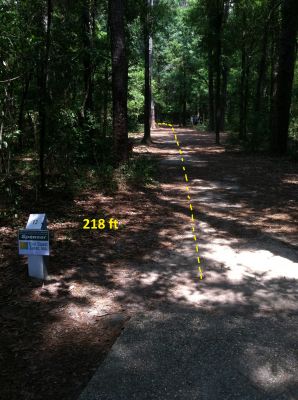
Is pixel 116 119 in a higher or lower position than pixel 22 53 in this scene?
lower

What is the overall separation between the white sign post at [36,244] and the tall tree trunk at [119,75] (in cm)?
719

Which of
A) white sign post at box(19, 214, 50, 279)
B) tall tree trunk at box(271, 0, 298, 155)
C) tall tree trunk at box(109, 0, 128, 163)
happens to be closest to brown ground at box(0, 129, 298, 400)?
white sign post at box(19, 214, 50, 279)

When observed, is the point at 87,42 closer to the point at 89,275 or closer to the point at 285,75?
the point at 285,75

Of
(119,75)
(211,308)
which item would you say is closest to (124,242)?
(211,308)

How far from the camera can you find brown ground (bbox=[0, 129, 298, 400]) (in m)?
3.68

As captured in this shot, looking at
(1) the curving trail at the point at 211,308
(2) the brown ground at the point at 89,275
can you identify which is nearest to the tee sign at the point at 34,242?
(2) the brown ground at the point at 89,275

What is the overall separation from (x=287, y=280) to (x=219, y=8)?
1858 cm

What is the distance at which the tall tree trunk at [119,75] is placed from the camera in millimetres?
11492

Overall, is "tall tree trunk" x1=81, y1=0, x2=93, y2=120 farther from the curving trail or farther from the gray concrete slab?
the gray concrete slab

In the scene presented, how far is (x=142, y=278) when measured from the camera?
552 centimetres

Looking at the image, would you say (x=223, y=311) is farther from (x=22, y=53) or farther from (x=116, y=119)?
(x=116, y=119)

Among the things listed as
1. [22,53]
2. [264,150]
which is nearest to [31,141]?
[22,53]

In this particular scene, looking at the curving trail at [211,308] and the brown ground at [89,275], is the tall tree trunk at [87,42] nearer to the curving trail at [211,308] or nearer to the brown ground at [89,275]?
the brown ground at [89,275]

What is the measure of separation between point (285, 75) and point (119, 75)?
7.18 meters
